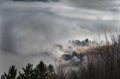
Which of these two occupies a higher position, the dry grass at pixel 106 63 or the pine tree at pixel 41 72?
the dry grass at pixel 106 63

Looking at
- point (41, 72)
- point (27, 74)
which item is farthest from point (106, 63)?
point (27, 74)

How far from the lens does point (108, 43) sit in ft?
82.4

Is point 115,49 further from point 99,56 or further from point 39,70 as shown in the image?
point 39,70

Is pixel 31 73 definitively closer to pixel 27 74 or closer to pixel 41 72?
pixel 27 74

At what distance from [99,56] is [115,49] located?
69.3 inches

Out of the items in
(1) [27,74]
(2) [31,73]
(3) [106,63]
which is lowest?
(1) [27,74]

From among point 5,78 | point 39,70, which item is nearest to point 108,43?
point 39,70

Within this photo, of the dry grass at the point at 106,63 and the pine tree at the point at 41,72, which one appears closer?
the dry grass at the point at 106,63

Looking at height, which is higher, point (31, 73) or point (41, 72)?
point (41, 72)

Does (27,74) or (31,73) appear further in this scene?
(31,73)

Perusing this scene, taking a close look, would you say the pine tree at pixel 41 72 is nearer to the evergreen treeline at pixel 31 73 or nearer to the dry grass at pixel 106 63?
the evergreen treeline at pixel 31 73

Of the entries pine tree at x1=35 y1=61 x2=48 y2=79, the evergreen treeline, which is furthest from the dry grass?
pine tree at x1=35 y1=61 x2=48 y2=79

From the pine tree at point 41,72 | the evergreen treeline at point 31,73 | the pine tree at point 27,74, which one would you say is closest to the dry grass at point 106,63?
the evergreen treeline at point 31,73

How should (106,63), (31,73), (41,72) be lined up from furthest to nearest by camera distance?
1. (31,73)
2. (41,72)
3. (106,63)
